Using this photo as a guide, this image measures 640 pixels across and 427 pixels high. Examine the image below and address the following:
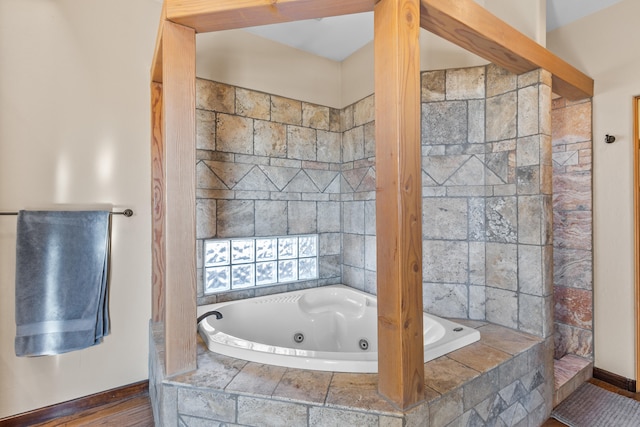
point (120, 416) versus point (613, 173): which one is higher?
point (613, 173)

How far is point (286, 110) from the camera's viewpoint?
8.64 feet

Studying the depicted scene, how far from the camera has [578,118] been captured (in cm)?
224

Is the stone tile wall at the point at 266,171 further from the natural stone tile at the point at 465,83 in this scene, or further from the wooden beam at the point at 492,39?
the wooden beam at the point at 492,39

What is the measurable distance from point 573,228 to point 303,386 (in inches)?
88.7

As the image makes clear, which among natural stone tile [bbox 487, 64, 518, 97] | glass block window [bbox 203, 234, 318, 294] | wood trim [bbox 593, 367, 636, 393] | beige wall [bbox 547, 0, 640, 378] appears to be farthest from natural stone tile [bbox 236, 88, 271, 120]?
wood trim [bbox 593, 367, 636, 393]

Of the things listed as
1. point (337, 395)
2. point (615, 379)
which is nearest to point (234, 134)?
point (337, 395)

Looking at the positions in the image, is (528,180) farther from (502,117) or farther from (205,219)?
(205,219)

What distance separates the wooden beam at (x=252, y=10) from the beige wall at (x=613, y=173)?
1.98 m

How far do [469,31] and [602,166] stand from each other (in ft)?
5.05

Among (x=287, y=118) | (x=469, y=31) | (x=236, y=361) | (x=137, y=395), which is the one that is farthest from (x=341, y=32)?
(x=137, y=395)

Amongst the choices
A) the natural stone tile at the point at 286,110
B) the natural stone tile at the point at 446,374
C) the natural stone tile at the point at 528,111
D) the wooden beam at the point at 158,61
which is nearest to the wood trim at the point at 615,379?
the natural stone tile at the point at 446,374

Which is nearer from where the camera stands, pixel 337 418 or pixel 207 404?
pixel 337 418

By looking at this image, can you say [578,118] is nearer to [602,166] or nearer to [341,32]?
[602,166]

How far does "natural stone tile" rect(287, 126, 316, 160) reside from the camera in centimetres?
264
